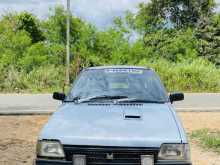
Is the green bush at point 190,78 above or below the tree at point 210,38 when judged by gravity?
below

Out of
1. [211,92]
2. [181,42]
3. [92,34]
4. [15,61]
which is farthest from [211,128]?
[181,42]

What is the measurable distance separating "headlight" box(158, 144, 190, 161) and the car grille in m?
0.08

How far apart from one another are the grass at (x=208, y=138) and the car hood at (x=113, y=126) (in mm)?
3962

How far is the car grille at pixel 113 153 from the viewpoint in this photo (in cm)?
549

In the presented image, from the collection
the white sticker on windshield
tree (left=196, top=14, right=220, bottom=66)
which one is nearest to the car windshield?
the white sticker on windshield

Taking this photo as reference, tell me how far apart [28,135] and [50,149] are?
617 cm

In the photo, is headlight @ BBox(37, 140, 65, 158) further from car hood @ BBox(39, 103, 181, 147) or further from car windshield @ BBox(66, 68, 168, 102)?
car windshield @ BBox(66, 68, 168, 102)

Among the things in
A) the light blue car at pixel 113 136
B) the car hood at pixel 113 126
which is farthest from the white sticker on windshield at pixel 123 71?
the car hood at pixel 113 126

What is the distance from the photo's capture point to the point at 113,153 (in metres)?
5.52

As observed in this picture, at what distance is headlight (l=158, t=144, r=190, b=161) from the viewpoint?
5.56 meters

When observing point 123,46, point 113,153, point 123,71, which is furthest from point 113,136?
point 123,46

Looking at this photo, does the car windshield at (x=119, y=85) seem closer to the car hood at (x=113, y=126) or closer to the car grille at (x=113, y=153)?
the car hood at (x=113, y=126)

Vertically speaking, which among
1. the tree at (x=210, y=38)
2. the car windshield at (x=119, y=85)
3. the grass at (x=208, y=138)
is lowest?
the grass at (x=208, y=138)

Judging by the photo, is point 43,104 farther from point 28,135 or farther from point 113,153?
point 113,153
